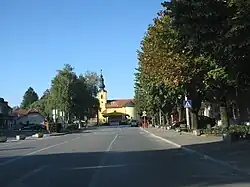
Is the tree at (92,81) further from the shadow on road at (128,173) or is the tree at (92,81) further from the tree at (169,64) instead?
the shadow on road at (128,173)

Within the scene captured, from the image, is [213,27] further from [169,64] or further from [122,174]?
[169,64]

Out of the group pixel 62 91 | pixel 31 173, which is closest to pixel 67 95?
pixel 62 91

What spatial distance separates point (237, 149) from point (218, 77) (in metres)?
6.07

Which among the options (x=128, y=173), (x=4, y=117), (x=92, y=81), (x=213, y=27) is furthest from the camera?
(x=92, y=81)

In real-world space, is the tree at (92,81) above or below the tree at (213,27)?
above

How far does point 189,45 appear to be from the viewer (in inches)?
735

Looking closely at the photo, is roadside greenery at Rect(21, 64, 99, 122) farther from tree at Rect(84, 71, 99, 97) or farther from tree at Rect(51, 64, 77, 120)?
tree at Rect(84, 71, 99, 97)

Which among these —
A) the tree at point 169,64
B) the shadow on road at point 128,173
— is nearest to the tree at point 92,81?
the tree at point 169,64

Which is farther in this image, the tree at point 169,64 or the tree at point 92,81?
the tree at point 92,81

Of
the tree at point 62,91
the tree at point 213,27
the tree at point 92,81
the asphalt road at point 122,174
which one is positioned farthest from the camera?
the tree at point 92,81

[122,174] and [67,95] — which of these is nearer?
[122,174]

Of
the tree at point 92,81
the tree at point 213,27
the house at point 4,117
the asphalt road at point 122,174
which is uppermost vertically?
the tree at point 92,81

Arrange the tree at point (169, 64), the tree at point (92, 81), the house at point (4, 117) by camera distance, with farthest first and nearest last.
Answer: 1. the tree at point (92, 81)
2. the house at point (4, 117)
3. the tree at point (169, 64)

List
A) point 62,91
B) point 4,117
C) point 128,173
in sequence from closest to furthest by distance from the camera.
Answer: point 128,173
point 62,91
point 4,117
